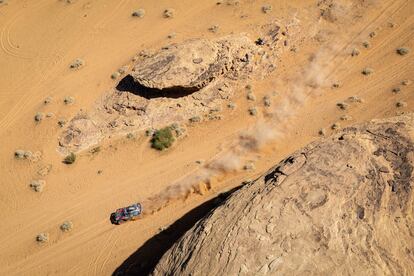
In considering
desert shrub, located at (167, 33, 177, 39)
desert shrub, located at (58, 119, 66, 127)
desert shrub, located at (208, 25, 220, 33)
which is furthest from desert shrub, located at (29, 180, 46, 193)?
Answer: desert shrub, located at (208, 25, 220, 33)

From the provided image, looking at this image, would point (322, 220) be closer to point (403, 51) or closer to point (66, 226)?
point (66, 226)

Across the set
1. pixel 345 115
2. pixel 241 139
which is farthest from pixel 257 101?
pixel 345 115

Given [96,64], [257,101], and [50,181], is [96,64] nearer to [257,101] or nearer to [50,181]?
[50,181]

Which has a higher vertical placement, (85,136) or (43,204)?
(85,136)

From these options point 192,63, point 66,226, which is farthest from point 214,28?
point 66,226

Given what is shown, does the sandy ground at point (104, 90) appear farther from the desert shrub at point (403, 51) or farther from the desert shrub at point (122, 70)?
the desert shrub at point (122, 70)

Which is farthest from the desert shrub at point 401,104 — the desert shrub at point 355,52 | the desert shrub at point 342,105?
the desert shrub at point 355,52
